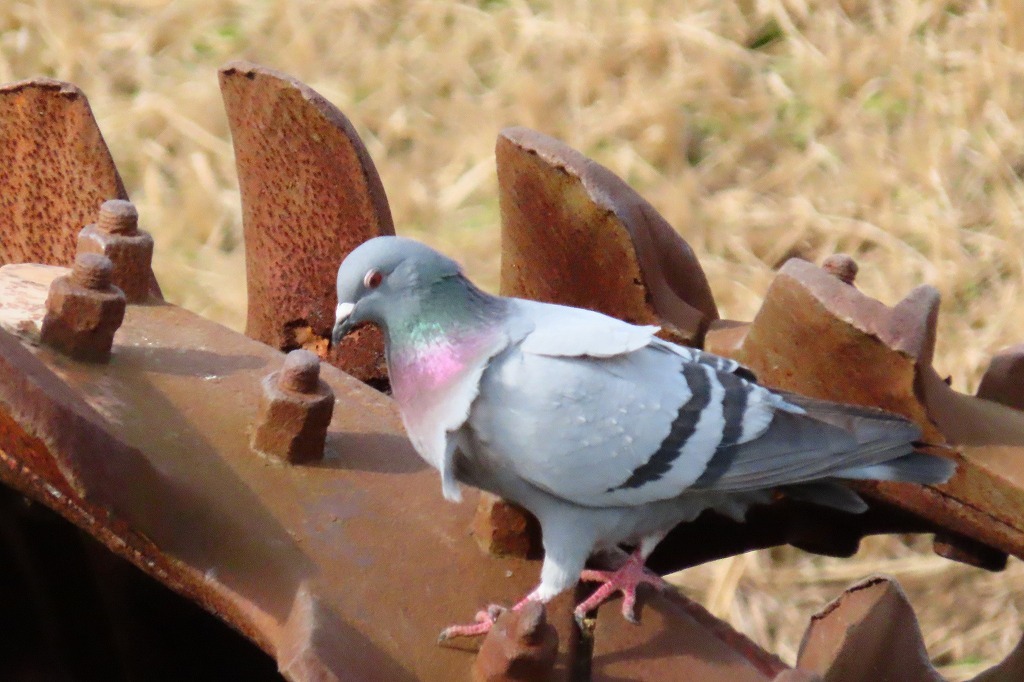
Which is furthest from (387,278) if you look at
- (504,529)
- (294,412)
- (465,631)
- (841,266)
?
(841,266)

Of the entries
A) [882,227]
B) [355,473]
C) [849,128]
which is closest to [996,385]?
[355,473]

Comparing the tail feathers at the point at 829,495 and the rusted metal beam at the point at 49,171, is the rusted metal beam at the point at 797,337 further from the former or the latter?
the rusted metal beam at the point at 49,171

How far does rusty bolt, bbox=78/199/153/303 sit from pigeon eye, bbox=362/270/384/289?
0.28 meters

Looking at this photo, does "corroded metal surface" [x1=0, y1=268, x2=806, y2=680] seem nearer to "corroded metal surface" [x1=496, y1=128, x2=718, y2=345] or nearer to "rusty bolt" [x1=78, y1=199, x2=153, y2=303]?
"rusty bolt" [x1=78, y1=199, x2=153, y2=303]

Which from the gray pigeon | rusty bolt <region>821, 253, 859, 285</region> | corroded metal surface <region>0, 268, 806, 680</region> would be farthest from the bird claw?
rusty bolt <region>821, 253, 859, 285</region>

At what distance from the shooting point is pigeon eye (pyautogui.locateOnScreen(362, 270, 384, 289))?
4.07ft

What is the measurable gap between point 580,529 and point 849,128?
2620 mm

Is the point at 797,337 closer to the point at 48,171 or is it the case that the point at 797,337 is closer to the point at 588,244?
the point at 588,244

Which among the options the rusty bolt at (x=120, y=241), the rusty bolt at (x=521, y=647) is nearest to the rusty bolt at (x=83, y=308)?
the rusty bolt at (x=120, y=241)

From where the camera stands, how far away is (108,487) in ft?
3.09

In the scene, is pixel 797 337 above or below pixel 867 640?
above

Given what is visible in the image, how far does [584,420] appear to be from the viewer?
1.22 m

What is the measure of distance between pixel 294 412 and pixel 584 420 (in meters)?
0.28

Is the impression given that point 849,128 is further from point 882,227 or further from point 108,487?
point 108,487
